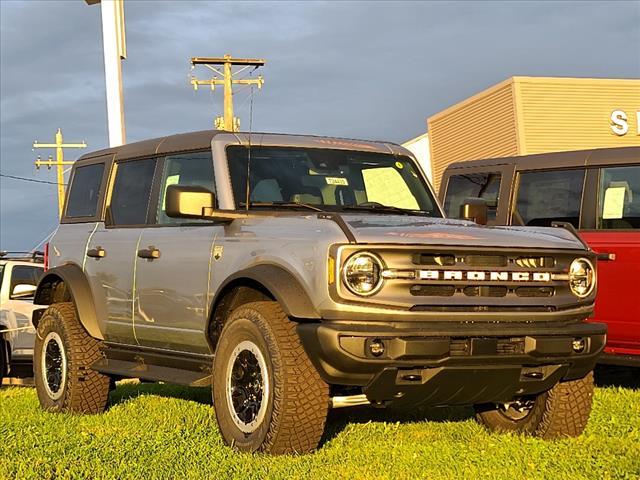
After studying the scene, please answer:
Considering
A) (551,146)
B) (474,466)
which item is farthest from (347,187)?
(551,146)

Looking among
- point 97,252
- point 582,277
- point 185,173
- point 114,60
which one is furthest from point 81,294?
point 114,60

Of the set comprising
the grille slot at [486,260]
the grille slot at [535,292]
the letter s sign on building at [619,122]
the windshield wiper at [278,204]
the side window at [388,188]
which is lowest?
the grille slot at [535,292]

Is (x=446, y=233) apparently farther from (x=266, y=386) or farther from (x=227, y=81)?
(x=227, y=81)

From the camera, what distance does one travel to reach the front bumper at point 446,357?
559cm

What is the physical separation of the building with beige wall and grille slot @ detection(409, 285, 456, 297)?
2190cm

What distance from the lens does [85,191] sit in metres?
9.03

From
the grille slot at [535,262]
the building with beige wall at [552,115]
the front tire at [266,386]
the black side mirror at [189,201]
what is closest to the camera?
the front tire at [266,386]

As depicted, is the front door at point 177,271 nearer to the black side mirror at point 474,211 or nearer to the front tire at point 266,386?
the front tire at point 266,386

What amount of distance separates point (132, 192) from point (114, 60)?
9.64 m

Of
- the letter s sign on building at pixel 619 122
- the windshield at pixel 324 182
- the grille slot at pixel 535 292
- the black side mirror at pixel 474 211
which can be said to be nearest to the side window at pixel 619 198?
the black side mirror at pixel 474 211

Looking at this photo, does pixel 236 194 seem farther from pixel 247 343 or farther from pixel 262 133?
pixel 247 343

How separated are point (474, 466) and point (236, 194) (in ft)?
7.80

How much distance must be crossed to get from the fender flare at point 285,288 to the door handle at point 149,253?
4.47 ft

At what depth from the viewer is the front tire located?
583cm
